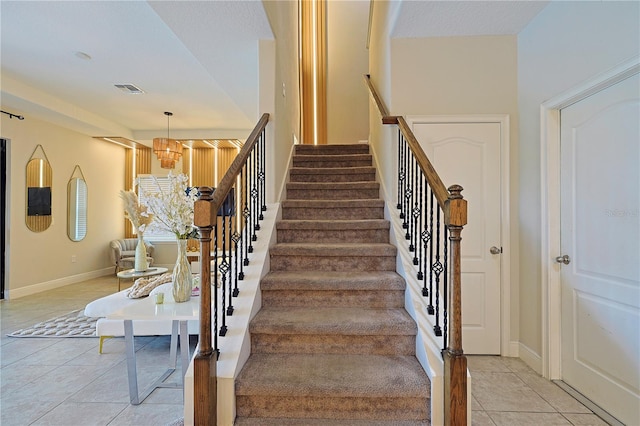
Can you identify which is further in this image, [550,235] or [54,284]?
[54,284]

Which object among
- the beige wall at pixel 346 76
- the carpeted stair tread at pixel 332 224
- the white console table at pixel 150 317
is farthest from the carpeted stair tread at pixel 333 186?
the beige wall at pixel 346 76

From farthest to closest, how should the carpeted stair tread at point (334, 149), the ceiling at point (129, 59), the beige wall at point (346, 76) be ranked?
the beige wall at point (346, 76), the carpeted stair tread at point (334, 149), the ceiling at point (129, 59)

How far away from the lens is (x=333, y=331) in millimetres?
2010

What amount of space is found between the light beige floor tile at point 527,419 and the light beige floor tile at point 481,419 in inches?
1.2

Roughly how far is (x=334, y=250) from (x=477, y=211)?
1370 millimetres

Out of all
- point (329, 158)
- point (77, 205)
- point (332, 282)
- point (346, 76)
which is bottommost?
point (332, 282)

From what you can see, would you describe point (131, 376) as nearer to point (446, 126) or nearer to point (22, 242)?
point (446, 126)

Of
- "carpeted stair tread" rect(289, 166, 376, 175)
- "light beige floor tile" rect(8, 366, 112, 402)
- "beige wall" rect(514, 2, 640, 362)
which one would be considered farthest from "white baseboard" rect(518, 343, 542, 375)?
"light beige floor tile" rect(8, 366, 112, 402)

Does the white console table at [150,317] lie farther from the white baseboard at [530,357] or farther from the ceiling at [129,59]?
the white baseboard at [530,357]

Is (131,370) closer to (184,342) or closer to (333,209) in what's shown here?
(184,342)

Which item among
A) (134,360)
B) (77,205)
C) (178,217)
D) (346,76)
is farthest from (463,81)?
(77,205)

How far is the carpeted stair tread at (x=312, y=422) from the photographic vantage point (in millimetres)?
1650

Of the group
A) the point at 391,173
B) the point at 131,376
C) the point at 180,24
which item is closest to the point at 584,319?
the point at 391,173

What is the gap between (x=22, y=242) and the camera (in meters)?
5.27
